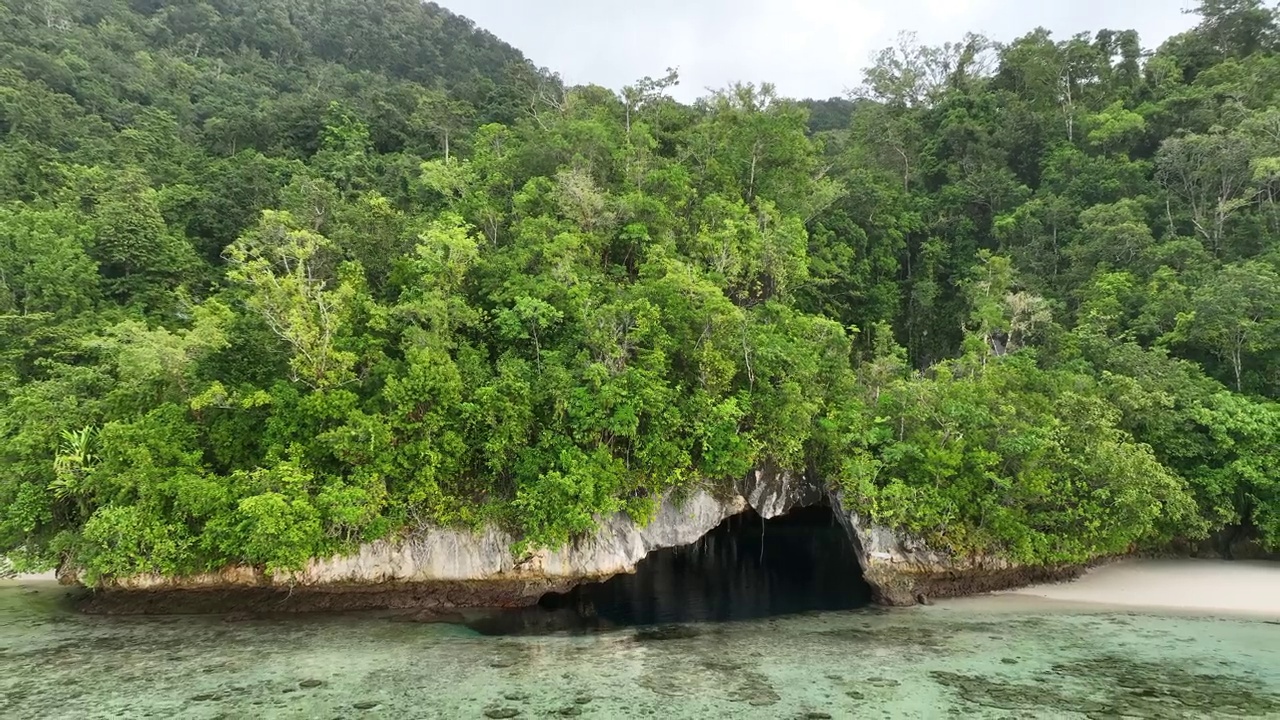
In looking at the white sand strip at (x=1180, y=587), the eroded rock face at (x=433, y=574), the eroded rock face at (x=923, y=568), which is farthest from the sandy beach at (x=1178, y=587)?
the eroded rock face at (x=433, y=574)

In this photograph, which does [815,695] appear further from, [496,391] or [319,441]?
[319,441]

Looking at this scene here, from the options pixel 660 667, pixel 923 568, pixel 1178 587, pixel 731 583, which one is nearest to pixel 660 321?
pixel 731 583

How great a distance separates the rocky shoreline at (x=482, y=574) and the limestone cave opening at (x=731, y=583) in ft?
2.50

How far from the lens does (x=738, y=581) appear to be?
16828 millimetres

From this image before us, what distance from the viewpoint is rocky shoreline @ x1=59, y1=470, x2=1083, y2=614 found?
13.3m

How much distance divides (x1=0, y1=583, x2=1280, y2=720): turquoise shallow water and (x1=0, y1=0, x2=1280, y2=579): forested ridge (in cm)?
173

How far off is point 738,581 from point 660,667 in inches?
270

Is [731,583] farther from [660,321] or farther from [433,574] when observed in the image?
[433,574]

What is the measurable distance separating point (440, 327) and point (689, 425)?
21.0 feet

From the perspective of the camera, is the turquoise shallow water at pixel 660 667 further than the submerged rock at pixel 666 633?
No

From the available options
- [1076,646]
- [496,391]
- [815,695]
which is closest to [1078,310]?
[1076,646]

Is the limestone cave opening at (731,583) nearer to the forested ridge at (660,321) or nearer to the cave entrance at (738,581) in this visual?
the cave entrance at (738,581)

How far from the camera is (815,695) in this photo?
30.2 ft

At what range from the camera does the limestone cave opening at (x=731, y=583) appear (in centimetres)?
1391
